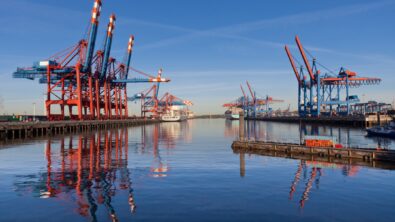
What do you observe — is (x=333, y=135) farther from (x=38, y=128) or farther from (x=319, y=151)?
(x=38, y=128)

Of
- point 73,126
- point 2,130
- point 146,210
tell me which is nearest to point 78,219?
point 146,210

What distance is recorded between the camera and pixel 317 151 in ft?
117

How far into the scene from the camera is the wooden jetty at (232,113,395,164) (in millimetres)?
32062

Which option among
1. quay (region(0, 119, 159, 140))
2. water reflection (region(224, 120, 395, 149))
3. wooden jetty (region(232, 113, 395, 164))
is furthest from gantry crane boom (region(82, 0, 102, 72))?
wooden jetty (region(232, 113, 395, 164))

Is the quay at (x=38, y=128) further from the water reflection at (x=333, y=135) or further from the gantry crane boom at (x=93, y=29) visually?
the water reflection at (x=333, y=135)

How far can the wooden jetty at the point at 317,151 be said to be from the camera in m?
32.1

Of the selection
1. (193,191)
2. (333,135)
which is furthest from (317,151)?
(333,135)

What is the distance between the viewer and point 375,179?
2441cm

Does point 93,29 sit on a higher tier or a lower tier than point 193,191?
higher

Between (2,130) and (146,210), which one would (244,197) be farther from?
(2,130)

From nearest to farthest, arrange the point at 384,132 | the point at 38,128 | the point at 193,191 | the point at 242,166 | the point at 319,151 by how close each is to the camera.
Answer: the point at 193,191, the point at 242,166, the point at 319,151, the point at 384,132, the point at 38,128

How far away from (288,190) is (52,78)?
91733mm

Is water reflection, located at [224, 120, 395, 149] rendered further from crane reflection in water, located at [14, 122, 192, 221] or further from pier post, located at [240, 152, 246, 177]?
crane reflection in water, located at [14, 122, 192, 221]

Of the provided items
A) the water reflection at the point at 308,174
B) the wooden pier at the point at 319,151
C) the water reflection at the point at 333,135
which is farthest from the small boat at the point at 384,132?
the water reflection at the point at 308,174
